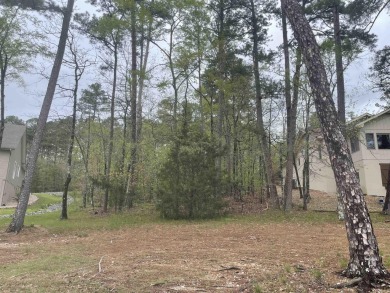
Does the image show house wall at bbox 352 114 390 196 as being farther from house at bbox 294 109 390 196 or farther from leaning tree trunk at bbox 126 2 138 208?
leaning tree trunk at bbox 126 2 138 208

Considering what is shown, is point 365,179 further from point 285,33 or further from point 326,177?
point 285,33

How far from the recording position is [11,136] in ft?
91.1

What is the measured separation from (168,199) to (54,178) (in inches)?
1420

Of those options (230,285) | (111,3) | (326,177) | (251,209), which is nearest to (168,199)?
(251,209)

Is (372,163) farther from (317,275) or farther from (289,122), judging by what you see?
(317,275)

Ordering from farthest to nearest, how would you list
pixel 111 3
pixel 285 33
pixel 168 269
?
pixel 111 3
pixel 285 33
pixel 168 269

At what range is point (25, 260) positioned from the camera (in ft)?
20.9

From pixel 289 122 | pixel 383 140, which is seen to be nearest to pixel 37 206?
pixel 289 122

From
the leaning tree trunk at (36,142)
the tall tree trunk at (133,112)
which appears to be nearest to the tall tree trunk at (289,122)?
the tall tree trunk at (133,112)

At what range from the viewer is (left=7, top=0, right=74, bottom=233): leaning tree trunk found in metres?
11.1

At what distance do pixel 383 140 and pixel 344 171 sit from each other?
71.7ft

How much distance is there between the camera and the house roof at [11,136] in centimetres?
2618

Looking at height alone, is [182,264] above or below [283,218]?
below

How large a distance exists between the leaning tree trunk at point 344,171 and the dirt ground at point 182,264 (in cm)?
39
